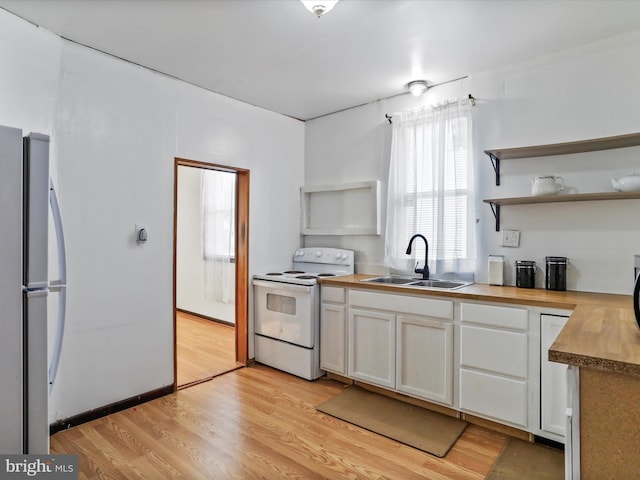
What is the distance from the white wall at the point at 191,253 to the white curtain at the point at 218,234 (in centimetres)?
12

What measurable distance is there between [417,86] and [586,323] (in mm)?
2231

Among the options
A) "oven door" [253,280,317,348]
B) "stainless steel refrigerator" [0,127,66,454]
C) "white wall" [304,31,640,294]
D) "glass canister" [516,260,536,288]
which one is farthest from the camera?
"oven door" [253,280,317,348]

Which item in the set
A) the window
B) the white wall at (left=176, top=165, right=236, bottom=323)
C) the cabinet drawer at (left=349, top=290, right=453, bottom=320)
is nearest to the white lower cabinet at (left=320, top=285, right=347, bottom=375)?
the cabinet drawer at (left=349, top=290, right=453, bottom=320)

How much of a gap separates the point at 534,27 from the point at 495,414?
90.9 inches

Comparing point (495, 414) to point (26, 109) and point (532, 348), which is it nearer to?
point (532, 348)

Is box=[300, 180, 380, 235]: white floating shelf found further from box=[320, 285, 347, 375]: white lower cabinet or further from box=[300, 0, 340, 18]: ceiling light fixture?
box=[300, 0, 340, 18]: ceiling light fixture

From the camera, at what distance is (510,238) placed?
2.71 meters

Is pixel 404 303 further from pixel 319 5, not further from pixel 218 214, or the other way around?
pixel 218 214

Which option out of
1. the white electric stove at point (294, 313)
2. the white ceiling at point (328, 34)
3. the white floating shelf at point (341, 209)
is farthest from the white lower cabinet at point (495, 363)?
the white ceiling at point (328, 34)

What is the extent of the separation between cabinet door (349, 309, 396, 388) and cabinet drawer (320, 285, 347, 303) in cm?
13

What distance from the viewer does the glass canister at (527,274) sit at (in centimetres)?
256

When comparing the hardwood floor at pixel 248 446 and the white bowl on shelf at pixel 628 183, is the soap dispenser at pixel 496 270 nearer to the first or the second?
the white bowl on shelf at pixel 628 183

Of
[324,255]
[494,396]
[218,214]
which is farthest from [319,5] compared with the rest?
[218,214]

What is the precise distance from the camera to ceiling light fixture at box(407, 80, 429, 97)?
3000 millimetres
